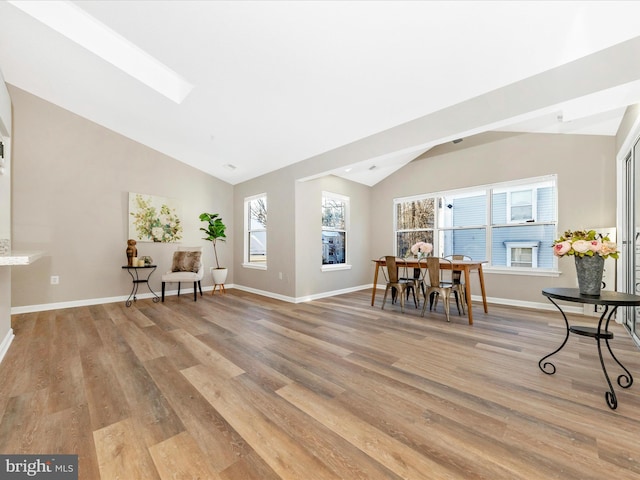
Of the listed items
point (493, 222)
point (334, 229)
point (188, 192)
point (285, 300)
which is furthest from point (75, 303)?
point (493, 222)

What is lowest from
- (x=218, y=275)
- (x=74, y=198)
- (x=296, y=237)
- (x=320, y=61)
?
(x=218, y=275)

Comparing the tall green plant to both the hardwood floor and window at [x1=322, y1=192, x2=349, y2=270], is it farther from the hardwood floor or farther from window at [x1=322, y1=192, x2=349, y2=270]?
the hardwood floor

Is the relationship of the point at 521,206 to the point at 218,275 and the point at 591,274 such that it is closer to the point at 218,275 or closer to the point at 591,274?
the point at 591,274

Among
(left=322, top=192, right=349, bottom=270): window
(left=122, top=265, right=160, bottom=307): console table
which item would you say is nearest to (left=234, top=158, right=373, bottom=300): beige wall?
(left=322, top=192, right=349, bottom=270): window

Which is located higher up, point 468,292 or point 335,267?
point 335,267

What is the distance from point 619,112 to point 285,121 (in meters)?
4.00

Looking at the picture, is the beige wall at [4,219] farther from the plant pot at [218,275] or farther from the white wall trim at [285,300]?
the plant pot at [218,275]

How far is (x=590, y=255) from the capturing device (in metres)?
1.97

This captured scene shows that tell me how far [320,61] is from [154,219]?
171 inches

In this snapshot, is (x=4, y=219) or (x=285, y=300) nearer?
(x=4, y=219)

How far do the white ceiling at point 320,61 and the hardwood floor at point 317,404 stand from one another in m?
2.28

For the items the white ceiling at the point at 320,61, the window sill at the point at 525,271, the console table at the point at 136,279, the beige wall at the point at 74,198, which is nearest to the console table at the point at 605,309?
the white ceiling at the point at 320,61

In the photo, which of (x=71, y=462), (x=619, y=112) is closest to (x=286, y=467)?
(x=71, y=462)

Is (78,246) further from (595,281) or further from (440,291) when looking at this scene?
(595,281)
